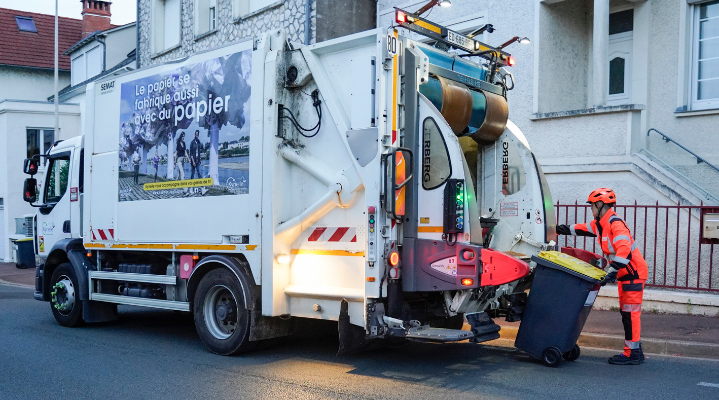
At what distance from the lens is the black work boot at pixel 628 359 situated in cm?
655

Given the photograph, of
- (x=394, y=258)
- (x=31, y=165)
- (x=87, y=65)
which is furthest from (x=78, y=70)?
(x=394, y=258)

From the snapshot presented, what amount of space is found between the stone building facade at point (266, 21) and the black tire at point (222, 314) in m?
7.30

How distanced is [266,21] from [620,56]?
7.28 metres

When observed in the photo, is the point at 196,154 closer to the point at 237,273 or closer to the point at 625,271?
the point at 237,273

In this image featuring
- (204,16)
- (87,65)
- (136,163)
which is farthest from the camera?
(87,65)

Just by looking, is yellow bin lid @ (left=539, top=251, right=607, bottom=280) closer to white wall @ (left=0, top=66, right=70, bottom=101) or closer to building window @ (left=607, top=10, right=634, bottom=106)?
building window @ (left=607, top=10, right=634, bottom=106)

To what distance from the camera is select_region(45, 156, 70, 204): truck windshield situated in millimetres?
9445

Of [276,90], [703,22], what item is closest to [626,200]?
[703,22]

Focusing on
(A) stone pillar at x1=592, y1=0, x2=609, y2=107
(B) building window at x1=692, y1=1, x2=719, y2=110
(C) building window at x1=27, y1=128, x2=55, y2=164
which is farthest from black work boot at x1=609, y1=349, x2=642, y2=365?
(C) building window at x1=27, y1=128, x2=55, y2=164

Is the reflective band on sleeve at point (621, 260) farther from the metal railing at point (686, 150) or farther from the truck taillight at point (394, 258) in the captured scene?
the metal railing at point (686, 150)

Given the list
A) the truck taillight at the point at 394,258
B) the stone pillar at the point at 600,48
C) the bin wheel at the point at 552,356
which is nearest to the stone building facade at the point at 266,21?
the stone pillar at the point at 600,48

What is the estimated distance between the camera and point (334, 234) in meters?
6.41

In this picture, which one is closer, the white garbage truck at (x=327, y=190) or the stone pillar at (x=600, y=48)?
the white garbage truck at (x=327, y=190)

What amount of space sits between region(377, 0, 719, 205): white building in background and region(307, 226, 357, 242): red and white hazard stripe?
5480 mm
